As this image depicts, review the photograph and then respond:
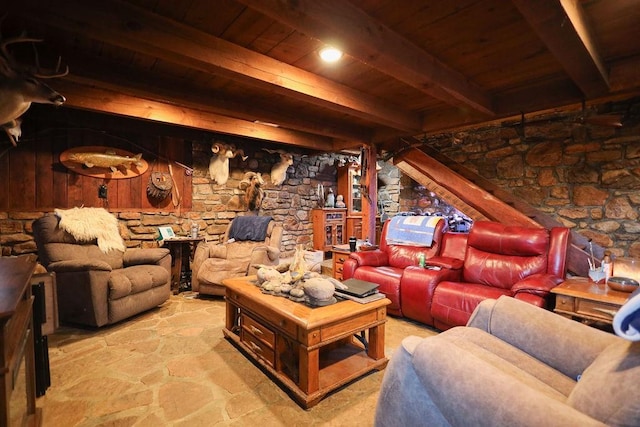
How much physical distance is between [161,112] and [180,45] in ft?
5.72

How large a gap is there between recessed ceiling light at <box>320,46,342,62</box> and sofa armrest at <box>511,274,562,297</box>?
216 cm

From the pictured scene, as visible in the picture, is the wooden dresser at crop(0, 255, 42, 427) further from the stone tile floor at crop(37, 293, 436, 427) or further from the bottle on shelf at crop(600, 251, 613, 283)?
the bottle on shelf at crop(600, 251, 613, 283)

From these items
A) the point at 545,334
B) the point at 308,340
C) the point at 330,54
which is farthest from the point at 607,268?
the point at 330,54

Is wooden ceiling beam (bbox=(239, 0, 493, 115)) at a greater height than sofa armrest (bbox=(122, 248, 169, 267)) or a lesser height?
greater

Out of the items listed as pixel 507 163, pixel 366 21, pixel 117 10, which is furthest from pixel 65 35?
pixel 507 163

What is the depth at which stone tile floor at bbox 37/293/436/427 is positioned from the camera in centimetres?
157

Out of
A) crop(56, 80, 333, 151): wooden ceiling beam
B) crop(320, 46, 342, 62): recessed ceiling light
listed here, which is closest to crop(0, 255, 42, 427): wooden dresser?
crop(56, 80, 333, 151): wooden ceiling beam

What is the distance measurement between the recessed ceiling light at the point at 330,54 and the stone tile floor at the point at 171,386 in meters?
2.25

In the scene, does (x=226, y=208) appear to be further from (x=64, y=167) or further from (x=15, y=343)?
(x=15, y=343)

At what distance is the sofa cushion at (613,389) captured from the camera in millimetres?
650

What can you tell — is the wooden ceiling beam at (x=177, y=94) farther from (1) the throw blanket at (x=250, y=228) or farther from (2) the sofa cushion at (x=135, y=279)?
(2) the sofa cushion at (x=135, y=279)

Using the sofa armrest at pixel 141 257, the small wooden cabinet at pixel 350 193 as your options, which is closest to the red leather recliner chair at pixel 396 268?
the sofa armrest at pixel 141 257

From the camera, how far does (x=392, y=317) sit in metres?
2.98

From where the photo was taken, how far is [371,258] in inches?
129
